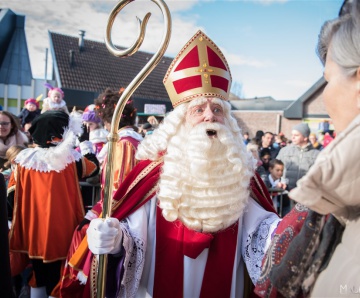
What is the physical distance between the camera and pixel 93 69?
1916cm

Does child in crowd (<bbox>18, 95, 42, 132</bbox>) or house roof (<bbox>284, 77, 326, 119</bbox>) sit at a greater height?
house roof (<bbox>284, 77, 326, 119</bbox>)

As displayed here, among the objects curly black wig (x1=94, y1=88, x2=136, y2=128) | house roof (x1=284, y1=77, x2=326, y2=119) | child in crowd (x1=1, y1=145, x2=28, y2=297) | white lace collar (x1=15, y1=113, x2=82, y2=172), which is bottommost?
child in crowd (x1=1, y1=145, x2=28, y2=297)

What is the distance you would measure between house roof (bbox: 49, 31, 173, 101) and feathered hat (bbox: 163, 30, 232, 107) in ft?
53.1

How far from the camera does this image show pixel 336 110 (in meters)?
1.01

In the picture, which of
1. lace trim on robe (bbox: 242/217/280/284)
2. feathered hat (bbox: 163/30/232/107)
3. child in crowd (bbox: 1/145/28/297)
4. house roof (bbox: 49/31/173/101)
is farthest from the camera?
house roof (bbox: 49/31/173/101)

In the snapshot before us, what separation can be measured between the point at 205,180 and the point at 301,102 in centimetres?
2135

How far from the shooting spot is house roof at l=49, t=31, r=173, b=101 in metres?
18.0

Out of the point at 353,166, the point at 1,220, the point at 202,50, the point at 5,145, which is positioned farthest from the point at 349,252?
the point at 5,145

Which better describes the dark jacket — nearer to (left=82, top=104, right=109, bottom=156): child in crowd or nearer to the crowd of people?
(left=82, top=104, right=109, bottom=156): child in crowd

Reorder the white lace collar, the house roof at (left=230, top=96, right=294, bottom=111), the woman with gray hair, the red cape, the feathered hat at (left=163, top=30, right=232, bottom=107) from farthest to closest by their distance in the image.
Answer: the house roof at (left=230, top=96, right=294, bottom=111) → the white lace collar → the feathered hat at (left=163, top=30, right=232, bottom=107) → the red cape → the woman with gray hair

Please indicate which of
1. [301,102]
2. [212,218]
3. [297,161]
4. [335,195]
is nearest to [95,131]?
[297,161]

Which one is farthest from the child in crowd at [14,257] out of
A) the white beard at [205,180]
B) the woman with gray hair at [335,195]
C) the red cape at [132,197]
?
the woman with gray hair at [335,195]

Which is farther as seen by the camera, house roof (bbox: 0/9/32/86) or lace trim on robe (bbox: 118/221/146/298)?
house roof (bbox: 0/9/32/86)

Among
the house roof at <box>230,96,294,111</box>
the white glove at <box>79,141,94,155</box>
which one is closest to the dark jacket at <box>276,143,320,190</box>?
the white glove at <box>79,141,94,155</box>
